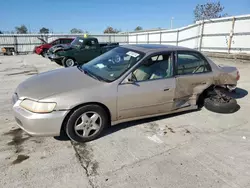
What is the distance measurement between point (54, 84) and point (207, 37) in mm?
13674

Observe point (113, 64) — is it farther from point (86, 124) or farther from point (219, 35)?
point (219, 35)

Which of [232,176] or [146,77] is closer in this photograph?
[232,176]

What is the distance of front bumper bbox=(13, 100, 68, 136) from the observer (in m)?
2.70

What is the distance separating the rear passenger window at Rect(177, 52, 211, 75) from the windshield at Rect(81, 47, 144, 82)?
2.78ft

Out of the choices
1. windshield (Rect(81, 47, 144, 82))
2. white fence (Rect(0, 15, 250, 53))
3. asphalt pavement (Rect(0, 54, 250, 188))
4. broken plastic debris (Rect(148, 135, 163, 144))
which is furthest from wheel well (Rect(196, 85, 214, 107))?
white fence (Rect(0, 15, 250, 53))

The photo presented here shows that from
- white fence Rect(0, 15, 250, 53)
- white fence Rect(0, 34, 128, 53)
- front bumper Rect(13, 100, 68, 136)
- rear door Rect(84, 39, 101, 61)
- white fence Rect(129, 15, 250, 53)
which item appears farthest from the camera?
white fence Rect(0, 34, 128, 53)

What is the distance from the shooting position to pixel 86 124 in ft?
9.91

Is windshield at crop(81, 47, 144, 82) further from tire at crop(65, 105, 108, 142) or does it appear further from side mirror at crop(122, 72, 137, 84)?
tire at crop(65, 105, 108, 142)

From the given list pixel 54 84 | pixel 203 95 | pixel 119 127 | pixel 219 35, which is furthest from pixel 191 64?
pixel 219 35

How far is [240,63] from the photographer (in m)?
10.6

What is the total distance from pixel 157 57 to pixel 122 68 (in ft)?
2.41

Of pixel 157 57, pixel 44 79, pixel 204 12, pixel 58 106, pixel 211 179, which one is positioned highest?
pixel 204 12

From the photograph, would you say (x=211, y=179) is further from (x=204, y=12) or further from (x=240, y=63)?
(x=204, y=12)

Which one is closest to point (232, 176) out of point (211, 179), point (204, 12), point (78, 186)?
point (211, 179)
